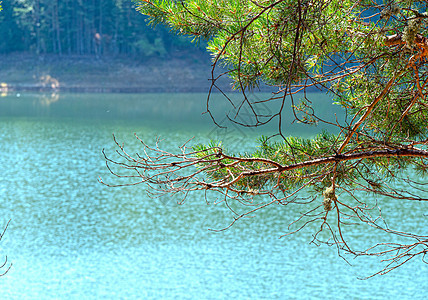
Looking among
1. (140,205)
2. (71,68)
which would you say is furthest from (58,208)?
(71,68)

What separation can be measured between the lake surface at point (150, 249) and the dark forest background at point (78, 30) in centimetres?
2382

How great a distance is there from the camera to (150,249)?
9180 millimetres

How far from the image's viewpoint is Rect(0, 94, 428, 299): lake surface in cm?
778

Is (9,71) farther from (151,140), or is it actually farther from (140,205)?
(140,205)

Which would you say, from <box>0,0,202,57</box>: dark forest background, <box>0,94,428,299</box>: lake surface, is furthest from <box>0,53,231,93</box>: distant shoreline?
<box>0,94,428,299</box>: lake surface

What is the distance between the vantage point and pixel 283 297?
758 centimetres

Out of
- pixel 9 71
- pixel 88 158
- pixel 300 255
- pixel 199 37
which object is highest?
pixel 199 37

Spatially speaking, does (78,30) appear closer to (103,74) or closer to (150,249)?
(103,74)

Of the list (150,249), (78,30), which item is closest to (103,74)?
(78,30)

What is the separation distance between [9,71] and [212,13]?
33747mm

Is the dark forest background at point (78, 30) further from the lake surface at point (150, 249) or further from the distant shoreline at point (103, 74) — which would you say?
the lake surface at point (150, 249)

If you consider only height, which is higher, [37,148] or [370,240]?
[370,240]

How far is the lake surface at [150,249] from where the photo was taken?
25.5 feet

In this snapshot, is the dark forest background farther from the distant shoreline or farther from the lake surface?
the lake surface
